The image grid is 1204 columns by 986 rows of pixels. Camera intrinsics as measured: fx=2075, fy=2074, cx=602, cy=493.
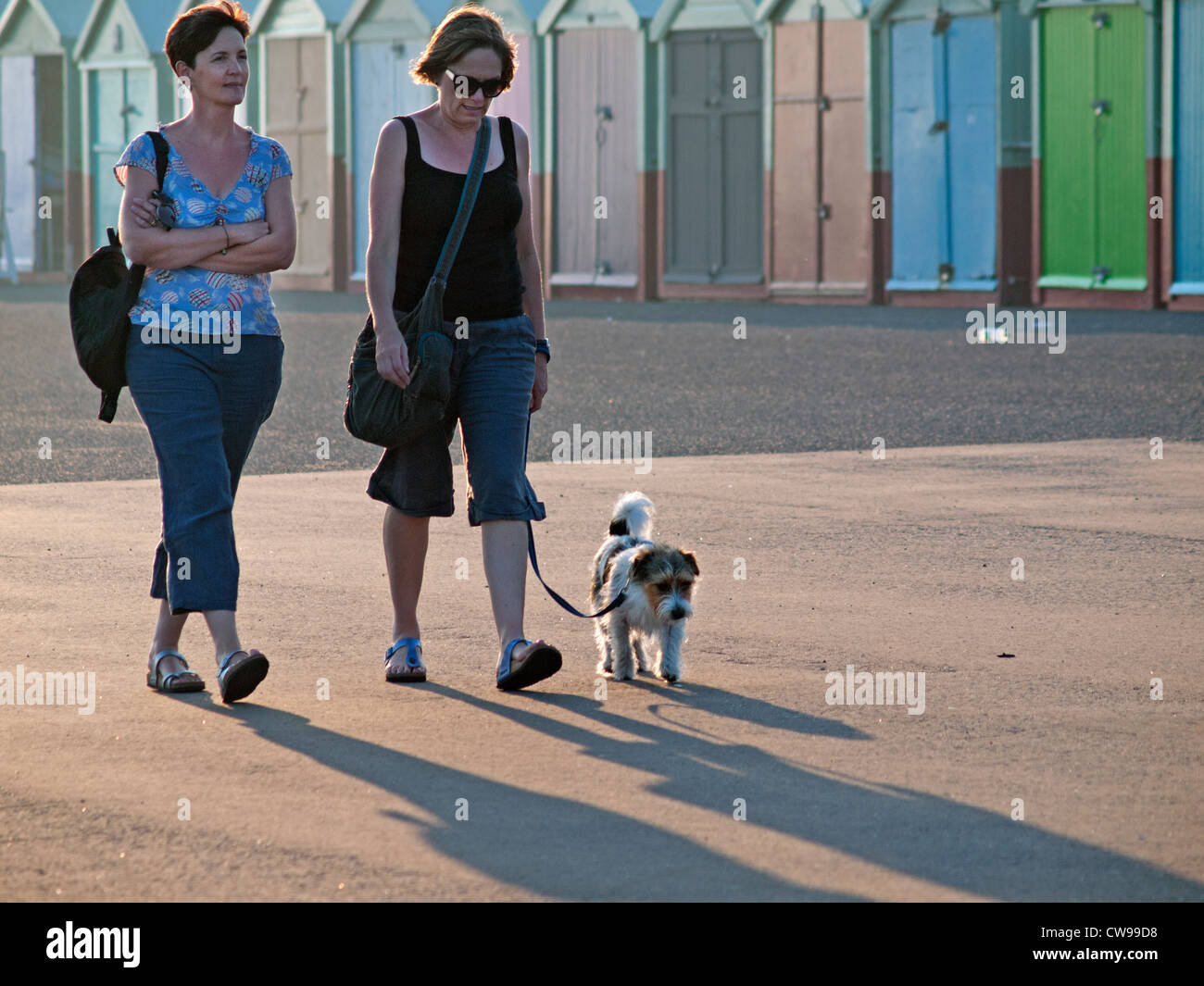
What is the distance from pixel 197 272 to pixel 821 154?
20.3 m

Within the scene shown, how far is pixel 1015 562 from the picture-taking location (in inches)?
305

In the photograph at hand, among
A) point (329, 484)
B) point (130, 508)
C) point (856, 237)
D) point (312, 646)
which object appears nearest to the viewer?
point (312, 646)

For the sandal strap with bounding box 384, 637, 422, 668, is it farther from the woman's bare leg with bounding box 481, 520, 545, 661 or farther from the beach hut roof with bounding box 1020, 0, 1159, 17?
the beach hut roof with bounding box 1020, 0, 1159, 17

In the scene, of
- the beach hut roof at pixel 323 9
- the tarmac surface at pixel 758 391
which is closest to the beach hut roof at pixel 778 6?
the tarmac surface at pixel 758 391

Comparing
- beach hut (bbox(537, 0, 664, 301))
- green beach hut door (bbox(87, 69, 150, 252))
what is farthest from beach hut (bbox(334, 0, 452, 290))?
green beach hut door (bbox(87, 69, 150, 252))

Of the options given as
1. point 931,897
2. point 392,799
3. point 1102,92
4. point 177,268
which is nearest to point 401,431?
point 177,268

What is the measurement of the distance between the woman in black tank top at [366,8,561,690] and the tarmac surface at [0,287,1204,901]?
26 centimetres

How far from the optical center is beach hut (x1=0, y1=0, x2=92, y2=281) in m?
34.4

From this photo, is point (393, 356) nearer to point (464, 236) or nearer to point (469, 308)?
point (469, 308)

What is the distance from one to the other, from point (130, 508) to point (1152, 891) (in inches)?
245

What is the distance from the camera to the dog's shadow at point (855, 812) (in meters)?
3.97

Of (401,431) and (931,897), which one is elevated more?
(401,431)
